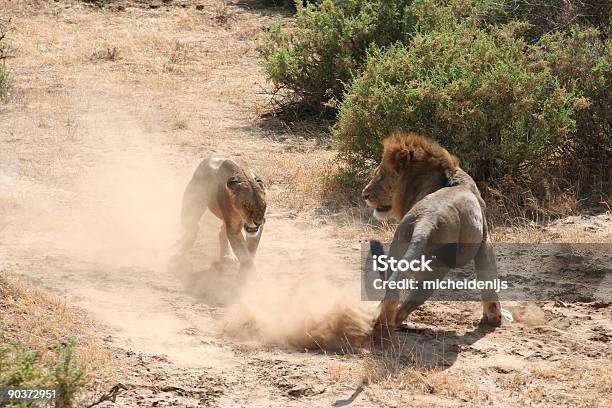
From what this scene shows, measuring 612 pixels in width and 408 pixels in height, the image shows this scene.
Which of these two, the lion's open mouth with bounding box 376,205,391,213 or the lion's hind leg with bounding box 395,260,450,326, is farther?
the lion's open mouth with bounding box 376,205,391,213

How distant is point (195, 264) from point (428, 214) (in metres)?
2.97

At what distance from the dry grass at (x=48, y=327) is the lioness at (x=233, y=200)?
1683mm

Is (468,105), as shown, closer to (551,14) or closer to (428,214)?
(551,14)

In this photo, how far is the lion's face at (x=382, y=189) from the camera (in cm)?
812

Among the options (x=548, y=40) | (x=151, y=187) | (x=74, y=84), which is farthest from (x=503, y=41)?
(x=74, y=84)

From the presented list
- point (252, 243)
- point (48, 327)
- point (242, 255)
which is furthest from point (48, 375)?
point (252, 243)

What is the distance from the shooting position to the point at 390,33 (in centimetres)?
1503

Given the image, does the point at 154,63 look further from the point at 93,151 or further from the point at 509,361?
the point at 509,361

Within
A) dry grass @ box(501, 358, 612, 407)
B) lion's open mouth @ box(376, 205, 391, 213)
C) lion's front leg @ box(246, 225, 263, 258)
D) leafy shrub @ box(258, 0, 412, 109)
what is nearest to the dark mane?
lion's open mouth @ box(376, 205, 391, 213)

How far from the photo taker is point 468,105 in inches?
434

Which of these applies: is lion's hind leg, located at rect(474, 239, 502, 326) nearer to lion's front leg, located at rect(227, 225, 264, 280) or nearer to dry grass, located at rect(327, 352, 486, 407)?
dry grass, located at rect(327, 352, 486, 407)

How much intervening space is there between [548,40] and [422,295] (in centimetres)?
594

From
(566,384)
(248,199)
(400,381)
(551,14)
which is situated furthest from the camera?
(551,14)

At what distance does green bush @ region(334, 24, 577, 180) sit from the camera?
11086 millimetres
